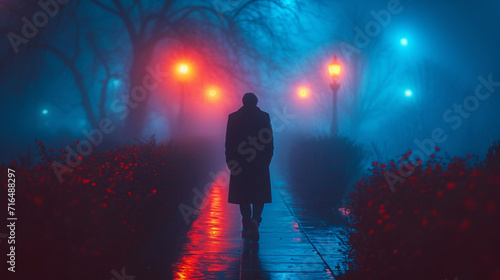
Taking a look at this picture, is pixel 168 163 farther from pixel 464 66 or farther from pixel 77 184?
pixel 464 66

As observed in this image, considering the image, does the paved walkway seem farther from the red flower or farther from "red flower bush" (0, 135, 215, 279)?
the red flower

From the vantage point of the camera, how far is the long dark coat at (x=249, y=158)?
26.1 ft

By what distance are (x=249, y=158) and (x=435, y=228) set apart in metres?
4.70

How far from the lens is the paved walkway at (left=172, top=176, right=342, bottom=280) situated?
19.4 feet

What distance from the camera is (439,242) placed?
11.2 feet

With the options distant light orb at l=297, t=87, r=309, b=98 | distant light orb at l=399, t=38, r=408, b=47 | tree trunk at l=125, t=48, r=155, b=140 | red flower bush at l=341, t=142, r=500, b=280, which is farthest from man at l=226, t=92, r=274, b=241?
distant light orb at l=297, t=87, r=309, b=98

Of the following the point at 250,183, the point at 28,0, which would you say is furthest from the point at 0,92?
the point at 250,183

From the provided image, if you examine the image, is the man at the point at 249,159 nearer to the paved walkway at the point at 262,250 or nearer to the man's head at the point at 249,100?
the man's head at the point at 249,100

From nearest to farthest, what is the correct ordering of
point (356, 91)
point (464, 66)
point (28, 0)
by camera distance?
point (28, 0)
point (464, 66)
point (356, 91)

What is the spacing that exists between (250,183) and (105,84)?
112 ft

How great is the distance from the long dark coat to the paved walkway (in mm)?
775

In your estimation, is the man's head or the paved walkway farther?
the man's head

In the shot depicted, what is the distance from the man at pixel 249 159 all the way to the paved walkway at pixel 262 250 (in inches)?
22.3

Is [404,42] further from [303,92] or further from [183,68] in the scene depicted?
[183,68]
